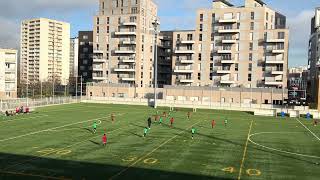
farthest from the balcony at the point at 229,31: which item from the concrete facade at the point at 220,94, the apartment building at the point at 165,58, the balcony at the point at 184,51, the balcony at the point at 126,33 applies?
the balcony at the point at 126,33

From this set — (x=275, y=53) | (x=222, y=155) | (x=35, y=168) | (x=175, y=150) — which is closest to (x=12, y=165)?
(x=35, y=168)

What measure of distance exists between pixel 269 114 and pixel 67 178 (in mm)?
69809

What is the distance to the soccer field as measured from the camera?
31.7 metres

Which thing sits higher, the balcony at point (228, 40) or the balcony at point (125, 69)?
the balcony at point (228, 40)

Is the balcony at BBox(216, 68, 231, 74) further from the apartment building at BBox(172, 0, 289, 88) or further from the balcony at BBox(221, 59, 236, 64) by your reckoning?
the balcony at BBox(221, 59, 236, 64)

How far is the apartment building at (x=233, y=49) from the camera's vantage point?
118 m

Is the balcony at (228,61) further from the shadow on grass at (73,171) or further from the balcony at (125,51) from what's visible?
the shadow on grass at (73,171)

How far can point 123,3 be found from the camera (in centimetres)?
14138

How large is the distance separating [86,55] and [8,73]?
54868mm

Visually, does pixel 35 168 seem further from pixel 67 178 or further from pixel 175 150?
pixel 175 150

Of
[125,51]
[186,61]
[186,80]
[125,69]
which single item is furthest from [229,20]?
[125,69]

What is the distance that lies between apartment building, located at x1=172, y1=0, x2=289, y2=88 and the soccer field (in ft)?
191

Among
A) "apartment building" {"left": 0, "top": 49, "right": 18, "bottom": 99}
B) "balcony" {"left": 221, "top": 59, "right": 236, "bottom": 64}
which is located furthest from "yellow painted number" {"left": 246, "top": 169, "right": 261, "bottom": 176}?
"apartment building" {"left": 0, "top": 49, "right": 18, "bottom": 99}

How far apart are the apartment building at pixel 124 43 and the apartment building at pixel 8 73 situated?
31.6 meters
